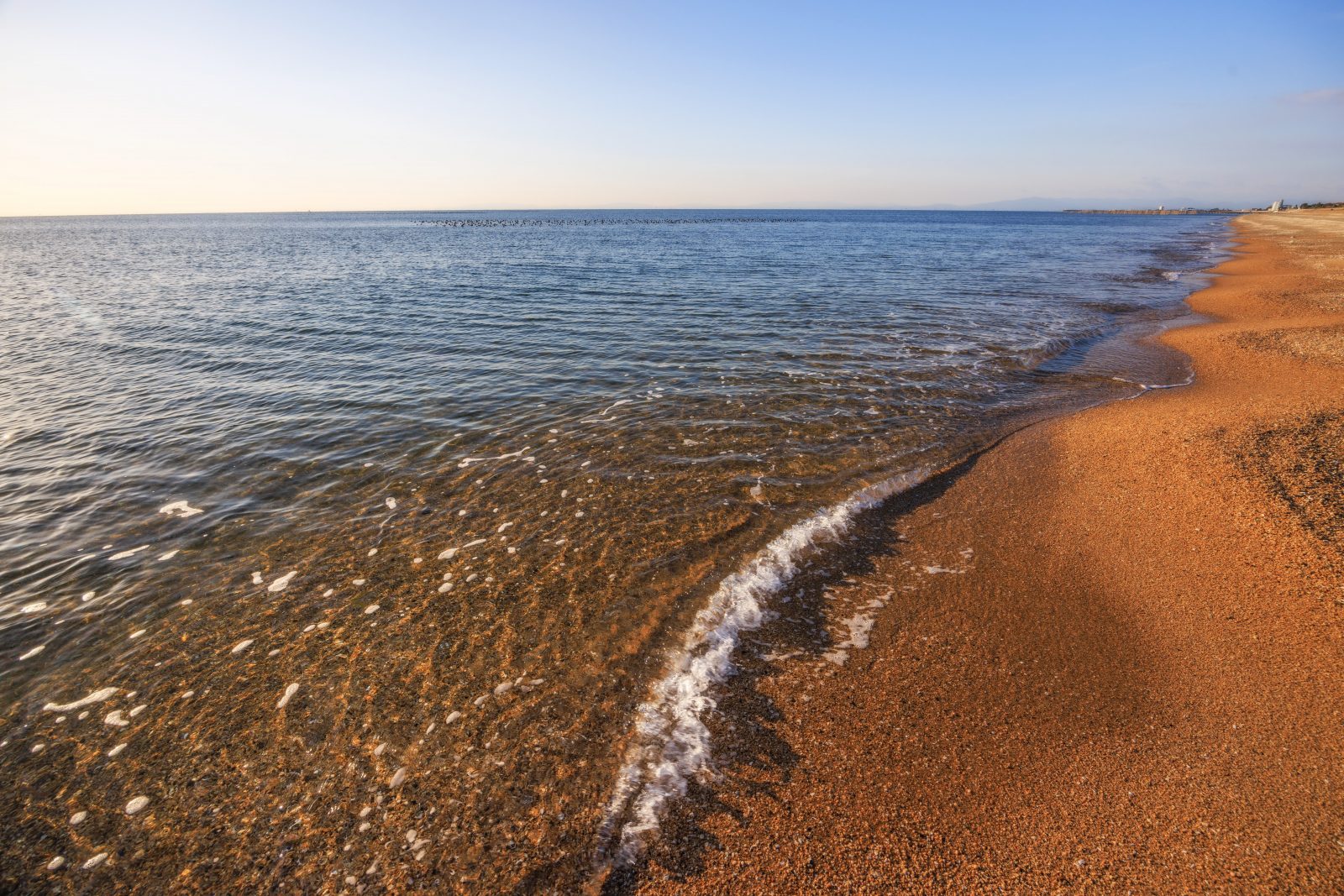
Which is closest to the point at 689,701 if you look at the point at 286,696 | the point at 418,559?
the point at 286,696

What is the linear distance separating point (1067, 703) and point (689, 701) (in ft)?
13.0

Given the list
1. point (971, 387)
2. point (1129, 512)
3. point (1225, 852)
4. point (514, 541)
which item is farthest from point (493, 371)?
point (1225, 852)

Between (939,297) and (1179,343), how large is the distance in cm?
1155

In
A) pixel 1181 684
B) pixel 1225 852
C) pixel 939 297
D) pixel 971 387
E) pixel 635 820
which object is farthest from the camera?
pixel 939 297

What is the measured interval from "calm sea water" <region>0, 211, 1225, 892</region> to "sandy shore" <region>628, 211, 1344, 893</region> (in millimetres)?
854

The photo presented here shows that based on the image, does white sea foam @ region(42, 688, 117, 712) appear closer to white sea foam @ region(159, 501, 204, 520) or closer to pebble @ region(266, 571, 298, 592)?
pebble @ region(266, 571, 298, 592)

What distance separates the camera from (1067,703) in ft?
18.3

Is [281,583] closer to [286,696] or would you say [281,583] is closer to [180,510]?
[286,696]

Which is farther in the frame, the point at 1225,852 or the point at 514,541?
the point at 514,541

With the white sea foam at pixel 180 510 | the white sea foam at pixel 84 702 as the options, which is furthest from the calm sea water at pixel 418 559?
the white sea foam at pixel 180 510

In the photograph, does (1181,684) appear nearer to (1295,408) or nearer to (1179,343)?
(1295,408)

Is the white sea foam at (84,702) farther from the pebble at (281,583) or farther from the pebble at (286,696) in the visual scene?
the pebble at (286,696)

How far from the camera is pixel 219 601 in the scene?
7488 millimetres

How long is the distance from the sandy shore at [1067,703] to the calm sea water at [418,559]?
0.85 metres
